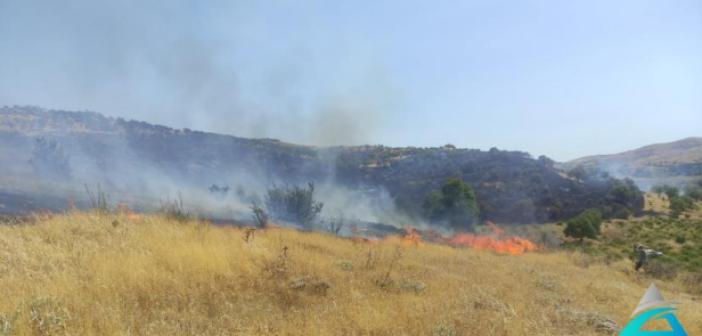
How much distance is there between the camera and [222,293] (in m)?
5.97

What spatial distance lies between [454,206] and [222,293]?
39076 mm

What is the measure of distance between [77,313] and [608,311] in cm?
942

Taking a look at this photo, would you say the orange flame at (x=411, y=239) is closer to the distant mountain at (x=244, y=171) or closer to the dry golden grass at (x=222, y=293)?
the dry golden grass at (x=222, y=293)

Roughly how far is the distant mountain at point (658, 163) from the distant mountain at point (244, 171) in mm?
34107

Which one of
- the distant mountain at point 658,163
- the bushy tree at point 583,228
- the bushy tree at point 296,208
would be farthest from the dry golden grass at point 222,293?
the distant mountain at point 658,163

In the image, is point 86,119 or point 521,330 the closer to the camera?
point 521,330

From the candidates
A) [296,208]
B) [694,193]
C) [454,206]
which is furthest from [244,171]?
[694,193]

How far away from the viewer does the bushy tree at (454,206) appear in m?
41.8

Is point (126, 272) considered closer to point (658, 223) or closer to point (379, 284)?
point (379, 284)

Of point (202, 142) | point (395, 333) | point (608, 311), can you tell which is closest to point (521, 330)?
point (395, 333)

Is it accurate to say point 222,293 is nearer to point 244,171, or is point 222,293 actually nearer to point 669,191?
point 244,171

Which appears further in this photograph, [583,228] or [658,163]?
[658,163]

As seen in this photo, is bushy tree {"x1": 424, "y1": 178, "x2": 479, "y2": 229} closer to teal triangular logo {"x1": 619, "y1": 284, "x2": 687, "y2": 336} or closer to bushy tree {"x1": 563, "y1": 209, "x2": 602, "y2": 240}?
bushy tree {"x1": 563, "y1": 209, "x2": 602, "y2": 240}

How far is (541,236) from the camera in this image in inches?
1431
